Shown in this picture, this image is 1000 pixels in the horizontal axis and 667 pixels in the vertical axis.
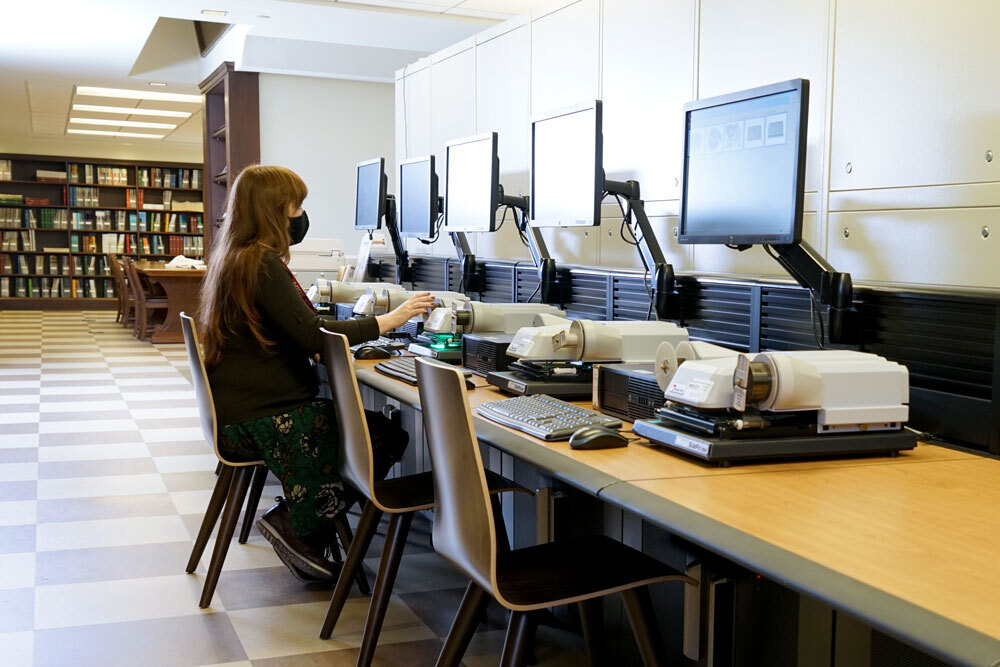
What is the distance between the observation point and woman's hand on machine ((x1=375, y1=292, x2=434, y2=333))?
326 cm

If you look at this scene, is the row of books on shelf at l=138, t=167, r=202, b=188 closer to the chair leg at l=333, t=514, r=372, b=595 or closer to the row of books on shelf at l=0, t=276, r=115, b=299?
the row of books on shelf at l=0, t=276, r=115, b=299

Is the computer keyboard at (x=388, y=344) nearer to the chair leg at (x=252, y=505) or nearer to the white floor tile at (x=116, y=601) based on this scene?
the chair leg at (x=252, y=505)

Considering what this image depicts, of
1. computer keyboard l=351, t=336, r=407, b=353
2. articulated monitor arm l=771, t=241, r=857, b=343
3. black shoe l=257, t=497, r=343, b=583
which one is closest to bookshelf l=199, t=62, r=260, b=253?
computer keyboard l=351, t=336, r=407, b=353

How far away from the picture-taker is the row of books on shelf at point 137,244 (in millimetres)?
15445

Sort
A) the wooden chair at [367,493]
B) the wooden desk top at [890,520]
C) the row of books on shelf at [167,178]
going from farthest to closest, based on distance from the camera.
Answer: the row of books on shelf at [167,178]
the wooden chair at [367,493]
the wooden desk top at [890,520]

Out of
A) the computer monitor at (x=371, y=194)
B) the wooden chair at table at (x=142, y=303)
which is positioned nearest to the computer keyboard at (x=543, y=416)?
the computer monitor at (x=371, y=194)

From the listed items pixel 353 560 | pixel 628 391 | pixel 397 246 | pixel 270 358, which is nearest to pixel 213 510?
pixel 270 358

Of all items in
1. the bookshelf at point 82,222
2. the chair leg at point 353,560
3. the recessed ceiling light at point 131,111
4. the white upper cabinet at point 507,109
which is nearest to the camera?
the chair leg at point 353,560

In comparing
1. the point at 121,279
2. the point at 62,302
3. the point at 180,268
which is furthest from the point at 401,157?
the point at 62,302

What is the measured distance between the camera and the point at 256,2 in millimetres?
7109

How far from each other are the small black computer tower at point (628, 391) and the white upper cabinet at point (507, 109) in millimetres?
2153

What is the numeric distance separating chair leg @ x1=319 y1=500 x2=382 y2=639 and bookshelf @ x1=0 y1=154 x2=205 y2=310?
A: 14.0m

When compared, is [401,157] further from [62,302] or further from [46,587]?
[62,302]

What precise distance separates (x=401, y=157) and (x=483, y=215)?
2.24 metres
